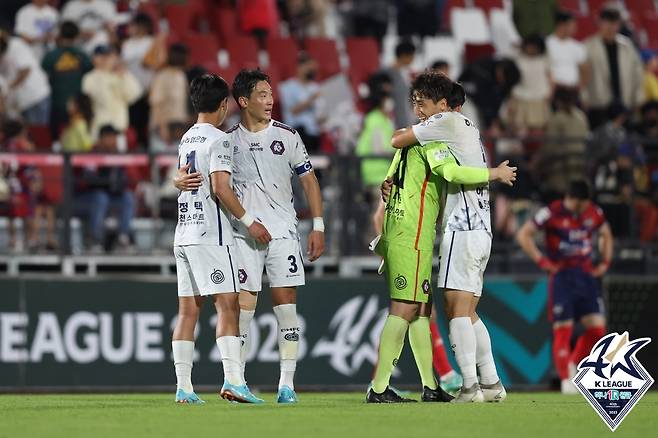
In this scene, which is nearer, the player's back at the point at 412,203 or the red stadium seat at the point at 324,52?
the player's back at the point at 412,203

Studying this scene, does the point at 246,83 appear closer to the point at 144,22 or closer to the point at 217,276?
the point at 217,276

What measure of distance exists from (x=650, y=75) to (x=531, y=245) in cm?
663

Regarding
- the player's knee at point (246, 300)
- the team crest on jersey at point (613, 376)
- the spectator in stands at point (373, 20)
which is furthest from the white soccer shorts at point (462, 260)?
the spectator in stands at point (373, 20)

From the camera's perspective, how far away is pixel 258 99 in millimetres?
10188

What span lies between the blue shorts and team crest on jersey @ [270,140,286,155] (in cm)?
542

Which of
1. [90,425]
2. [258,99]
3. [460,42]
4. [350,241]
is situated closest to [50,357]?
[350,241]

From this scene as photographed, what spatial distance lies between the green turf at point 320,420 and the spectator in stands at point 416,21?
1220 cm

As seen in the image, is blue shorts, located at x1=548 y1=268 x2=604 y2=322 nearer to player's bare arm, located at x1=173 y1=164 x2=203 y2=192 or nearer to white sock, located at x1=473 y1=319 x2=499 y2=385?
white sock, located at x1=473 y1=319 x2=499 y2=385

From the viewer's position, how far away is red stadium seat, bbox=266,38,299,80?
19922 millimetres

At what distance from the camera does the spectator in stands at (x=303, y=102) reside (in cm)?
1761

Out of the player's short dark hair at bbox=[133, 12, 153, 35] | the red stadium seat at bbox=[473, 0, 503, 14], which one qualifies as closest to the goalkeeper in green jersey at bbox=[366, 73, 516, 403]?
the player's short dark hair at bbox=[133, 12, 153, 35]

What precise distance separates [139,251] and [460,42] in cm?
831

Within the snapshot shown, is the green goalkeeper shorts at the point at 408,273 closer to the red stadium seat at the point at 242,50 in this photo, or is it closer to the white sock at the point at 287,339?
the white sock at the point at 287,339

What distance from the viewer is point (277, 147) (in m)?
10.3
